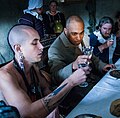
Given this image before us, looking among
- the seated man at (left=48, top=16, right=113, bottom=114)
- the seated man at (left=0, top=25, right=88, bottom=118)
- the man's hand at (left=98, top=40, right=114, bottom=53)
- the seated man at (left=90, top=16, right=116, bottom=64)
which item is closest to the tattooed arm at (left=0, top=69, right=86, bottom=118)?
the seated man at (left=0, top=25, right=88, bottom=118)

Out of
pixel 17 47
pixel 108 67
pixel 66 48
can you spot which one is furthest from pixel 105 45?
pixel 17 47

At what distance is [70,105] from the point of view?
215 centimetres

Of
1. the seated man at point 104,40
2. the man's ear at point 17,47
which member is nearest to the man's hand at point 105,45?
the seated man at point 104,40

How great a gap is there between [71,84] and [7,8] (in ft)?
12.6

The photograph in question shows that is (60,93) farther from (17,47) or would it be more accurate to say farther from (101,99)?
(17,47)

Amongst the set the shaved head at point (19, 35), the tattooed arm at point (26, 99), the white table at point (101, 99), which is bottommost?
the white table at point (101, 99)

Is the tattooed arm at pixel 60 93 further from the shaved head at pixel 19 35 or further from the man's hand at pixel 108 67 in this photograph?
the man's hand at pixel 108 67

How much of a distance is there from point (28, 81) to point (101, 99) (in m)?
0.63

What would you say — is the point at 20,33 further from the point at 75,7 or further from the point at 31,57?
the point at 75,7

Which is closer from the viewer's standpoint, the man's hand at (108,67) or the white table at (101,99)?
the white table at (101,99)

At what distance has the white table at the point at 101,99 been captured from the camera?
1.61 metres

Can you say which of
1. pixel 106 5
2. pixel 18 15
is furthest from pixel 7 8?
pixel 106 5

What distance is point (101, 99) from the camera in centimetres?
183

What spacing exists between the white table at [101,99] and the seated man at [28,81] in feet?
0.53
